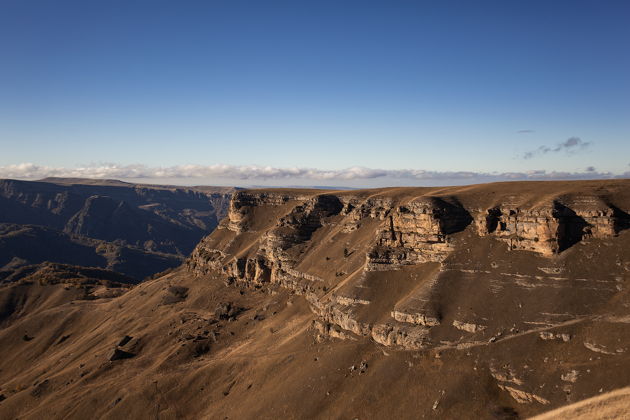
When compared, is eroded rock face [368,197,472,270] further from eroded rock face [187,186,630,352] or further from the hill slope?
the hill slope

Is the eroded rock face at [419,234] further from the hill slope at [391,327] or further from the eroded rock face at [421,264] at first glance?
the hill slope at [391,327]

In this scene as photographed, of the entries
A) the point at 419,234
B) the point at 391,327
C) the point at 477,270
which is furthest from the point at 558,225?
the point at 391,327

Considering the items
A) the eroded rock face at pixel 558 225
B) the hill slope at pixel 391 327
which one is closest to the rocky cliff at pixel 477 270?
the eroded rock face at pixel 558 225

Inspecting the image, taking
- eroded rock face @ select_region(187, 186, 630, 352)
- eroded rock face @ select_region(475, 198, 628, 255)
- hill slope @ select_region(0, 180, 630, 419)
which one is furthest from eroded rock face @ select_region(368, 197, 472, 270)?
eroded rock face @ select_region(475, 198, 628, 255)

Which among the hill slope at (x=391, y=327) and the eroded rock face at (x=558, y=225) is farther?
the eroded rock face at (x=558, y=225)

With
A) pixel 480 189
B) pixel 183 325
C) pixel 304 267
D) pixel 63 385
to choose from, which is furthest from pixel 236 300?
pixel 480 189
